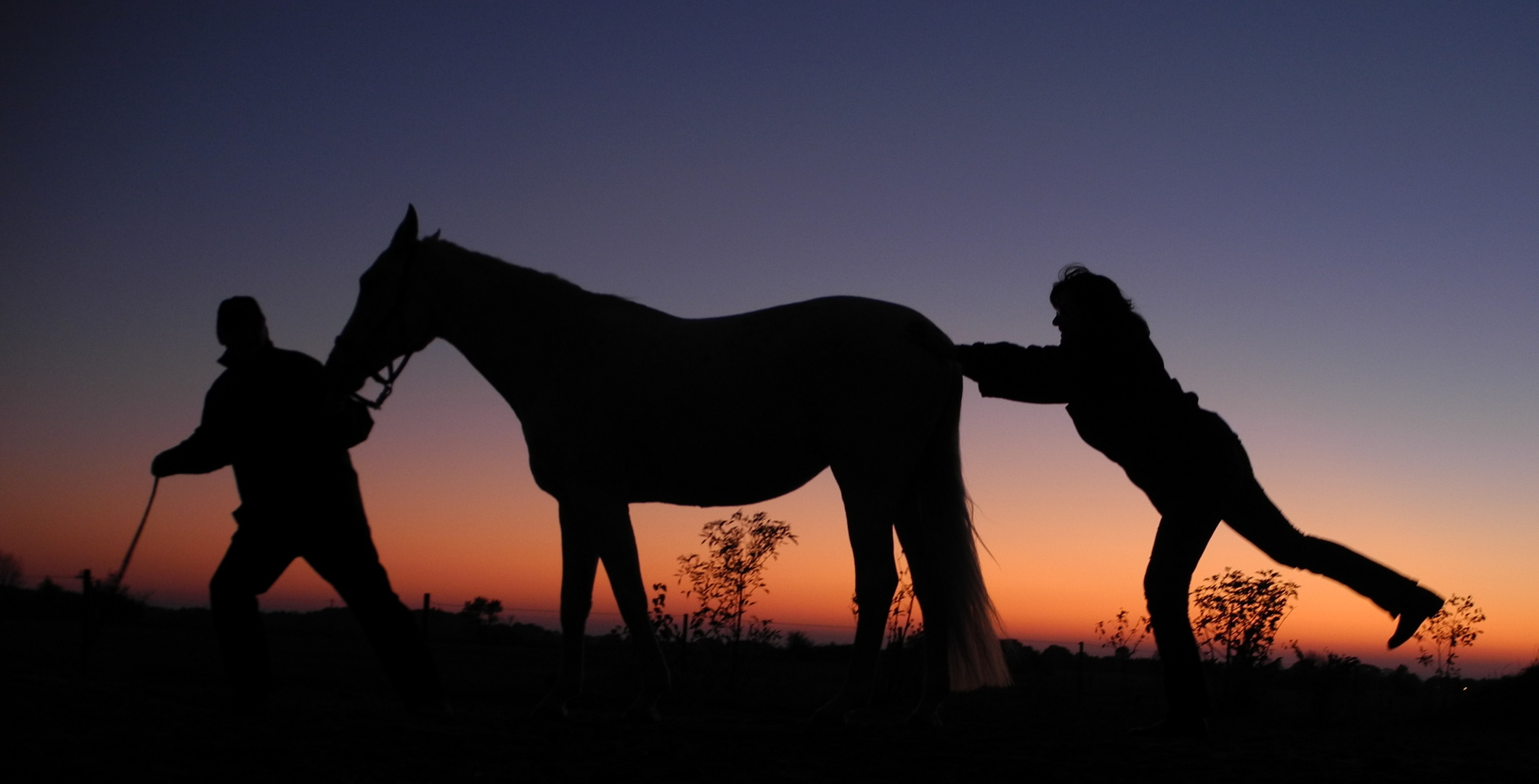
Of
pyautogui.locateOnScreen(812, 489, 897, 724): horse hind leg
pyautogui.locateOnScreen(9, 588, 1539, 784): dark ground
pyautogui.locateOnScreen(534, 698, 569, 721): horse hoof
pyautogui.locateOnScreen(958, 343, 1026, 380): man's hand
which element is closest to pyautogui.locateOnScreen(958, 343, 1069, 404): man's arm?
pyautogui.locateOnScreen(958, 343, 1026, 380): man's hand

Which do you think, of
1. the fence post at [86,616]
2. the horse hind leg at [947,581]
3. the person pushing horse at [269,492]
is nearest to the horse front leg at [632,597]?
the person pushing horse at [269,492]

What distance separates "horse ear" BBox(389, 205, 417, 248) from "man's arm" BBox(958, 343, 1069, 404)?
296 cm

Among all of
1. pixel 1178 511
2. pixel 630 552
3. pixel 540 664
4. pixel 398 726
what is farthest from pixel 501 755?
pixel 540 664

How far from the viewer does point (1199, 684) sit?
196 inches

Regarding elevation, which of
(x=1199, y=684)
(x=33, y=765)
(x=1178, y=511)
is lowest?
(x=33, y=765)

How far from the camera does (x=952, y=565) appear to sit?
18.6 ft

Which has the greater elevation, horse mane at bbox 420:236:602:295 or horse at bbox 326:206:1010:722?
horse mane at bbox 420:236:602:295

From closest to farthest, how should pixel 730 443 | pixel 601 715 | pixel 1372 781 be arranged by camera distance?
1. pixel 1372 781
2. pixel 730 443
3. pixel 601 715

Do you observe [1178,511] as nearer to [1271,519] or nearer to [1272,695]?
[1271,519]

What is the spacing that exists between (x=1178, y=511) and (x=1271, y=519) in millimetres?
575

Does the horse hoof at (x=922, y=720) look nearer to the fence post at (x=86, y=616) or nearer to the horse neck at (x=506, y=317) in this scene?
the horse neck at (x=506, y=317)

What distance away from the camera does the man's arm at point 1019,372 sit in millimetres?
4996

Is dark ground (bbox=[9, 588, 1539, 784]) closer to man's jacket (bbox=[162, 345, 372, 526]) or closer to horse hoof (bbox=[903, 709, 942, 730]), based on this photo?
horse hoof (bbox=[903, 709, 942, 730])

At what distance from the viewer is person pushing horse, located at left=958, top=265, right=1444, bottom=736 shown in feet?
16.0
